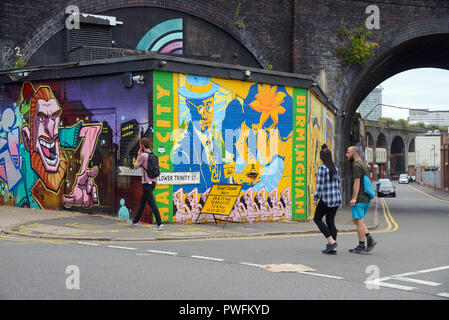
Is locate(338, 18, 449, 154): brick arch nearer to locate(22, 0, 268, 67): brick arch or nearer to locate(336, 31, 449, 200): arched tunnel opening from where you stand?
locate(336, 31, 449, 200): arched tunnel opening

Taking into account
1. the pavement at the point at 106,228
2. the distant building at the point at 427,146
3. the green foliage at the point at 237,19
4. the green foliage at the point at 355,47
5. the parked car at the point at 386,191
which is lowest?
the parked car at the point at 386,191

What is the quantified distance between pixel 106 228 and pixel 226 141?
14.6 ft

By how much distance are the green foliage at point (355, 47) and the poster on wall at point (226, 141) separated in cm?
950

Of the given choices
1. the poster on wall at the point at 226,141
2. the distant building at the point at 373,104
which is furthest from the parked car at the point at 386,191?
the distant building at the point at 373,104

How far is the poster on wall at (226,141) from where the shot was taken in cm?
1487

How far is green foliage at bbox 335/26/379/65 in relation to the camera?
26.2 m

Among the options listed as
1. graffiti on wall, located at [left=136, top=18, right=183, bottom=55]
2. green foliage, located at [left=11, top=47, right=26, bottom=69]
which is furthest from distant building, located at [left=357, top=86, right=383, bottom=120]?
green foliage, located at [left=11, top=47, right=26, bottom=69]

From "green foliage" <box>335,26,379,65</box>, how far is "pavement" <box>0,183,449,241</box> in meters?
11.8

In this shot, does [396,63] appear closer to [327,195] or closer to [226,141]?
[226,141]

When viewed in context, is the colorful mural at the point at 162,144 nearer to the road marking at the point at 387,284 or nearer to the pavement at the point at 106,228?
the pavement at the point at 106,228
